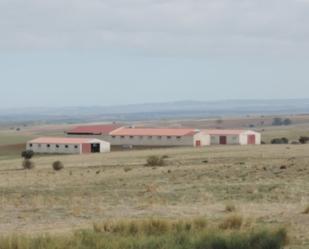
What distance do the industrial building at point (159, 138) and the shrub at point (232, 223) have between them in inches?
3728

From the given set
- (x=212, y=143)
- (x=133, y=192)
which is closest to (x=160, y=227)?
(x=133, y=192)

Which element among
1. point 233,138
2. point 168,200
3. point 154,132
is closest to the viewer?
point 168,200

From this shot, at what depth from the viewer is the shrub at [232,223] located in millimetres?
19453

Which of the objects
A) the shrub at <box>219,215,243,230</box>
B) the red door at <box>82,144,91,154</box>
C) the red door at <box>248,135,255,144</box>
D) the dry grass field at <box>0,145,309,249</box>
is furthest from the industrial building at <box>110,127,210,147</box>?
the shrub at <box>219,215,243,230</box>

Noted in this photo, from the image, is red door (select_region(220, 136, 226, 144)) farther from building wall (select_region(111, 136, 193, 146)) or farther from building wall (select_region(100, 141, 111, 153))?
building wall (select_region(100, 141, 111, 153))

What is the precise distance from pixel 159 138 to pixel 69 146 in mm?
16906

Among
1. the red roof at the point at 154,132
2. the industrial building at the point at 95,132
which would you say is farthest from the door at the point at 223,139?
the industrial building at the point at 95,132

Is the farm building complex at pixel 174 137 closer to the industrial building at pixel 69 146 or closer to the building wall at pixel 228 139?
the building wall at pixel 228 139

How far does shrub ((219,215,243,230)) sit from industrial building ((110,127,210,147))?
94682 mm

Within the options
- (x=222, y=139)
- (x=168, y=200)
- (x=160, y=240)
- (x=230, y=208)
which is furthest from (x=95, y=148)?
(x=160, y=240)

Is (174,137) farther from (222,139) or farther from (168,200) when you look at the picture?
(168,200)

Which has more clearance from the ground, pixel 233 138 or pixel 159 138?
pixel 159 138

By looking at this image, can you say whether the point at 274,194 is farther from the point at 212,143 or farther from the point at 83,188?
the point at 212,143

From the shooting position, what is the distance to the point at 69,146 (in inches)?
4299
